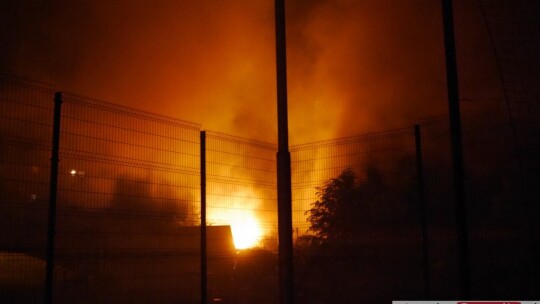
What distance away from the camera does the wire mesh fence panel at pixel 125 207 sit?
7758 millimetres

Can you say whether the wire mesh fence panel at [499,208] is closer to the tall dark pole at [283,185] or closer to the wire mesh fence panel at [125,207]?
the tall dark pole at [283,185]

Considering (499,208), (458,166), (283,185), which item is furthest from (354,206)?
(283,185)

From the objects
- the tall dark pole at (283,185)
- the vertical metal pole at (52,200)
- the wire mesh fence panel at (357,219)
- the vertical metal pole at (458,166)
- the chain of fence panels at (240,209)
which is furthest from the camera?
the wire mesh fence panel at (357,219)

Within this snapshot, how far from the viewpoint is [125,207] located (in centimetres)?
841

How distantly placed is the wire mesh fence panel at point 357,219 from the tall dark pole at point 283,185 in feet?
12.6

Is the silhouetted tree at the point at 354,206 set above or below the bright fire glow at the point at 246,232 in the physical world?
above

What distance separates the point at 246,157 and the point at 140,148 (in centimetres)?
275

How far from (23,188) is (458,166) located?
659cm

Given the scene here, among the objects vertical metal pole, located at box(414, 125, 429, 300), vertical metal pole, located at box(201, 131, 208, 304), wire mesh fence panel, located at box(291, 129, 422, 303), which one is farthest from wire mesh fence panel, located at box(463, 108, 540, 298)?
vertical metal pole, located at box(201, 131, 208, 304)

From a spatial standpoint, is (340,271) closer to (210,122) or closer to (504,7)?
(504,7)

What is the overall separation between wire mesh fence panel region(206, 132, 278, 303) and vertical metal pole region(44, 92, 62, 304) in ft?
9.93

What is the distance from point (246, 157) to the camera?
11.0 meters

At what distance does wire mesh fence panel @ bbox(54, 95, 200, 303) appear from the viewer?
7758 millimetres

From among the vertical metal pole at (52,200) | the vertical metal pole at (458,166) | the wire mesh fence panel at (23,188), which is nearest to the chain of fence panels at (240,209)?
the wire mesh fence panel at (23,188)
